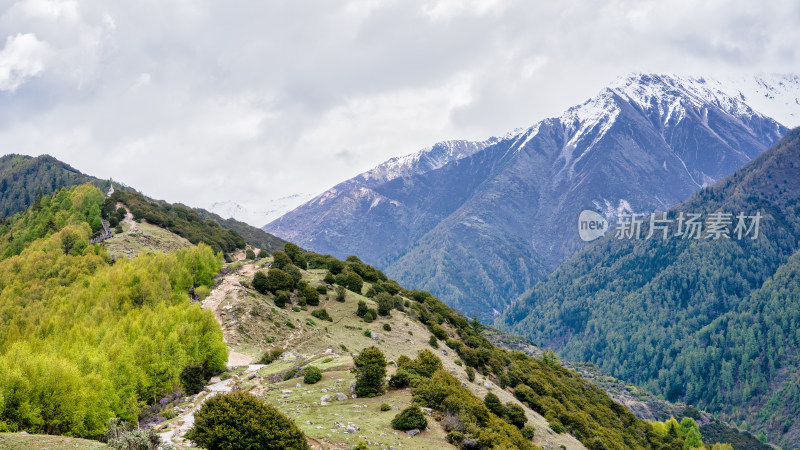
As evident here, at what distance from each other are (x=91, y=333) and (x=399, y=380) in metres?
31.7

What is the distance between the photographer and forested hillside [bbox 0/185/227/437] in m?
33.9

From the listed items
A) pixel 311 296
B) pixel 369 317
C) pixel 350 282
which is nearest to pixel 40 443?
pixel 369 317

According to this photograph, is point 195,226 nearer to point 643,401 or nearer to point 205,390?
point 205,390

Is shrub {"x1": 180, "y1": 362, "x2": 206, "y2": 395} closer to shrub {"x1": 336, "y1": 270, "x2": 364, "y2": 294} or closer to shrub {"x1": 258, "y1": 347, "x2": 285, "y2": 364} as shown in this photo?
shrub {"x1": 258, "y1": 347, "x2": 285, "y2": 364}

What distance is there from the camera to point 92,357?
3975cm

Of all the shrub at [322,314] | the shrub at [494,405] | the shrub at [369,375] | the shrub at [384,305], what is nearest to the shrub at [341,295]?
the shrub at [322,314]

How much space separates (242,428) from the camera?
24.0 meters

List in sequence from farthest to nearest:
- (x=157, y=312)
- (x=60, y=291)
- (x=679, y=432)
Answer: (x=679, y=432), (x=60, y=291), (x=157, y=312)

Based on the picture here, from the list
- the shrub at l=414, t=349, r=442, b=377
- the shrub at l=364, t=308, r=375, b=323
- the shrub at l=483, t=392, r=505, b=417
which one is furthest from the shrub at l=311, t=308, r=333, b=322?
the shrub at l=483, t=392, r=505, b=417

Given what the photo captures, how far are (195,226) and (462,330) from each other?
8844 cm

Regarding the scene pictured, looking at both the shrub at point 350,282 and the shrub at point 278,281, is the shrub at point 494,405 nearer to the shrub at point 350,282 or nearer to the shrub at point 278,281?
the shrub at point 278,281

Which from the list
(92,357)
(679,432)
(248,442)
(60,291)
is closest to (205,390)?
(92,357)

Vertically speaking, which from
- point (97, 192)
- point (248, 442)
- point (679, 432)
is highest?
point (97, 192)

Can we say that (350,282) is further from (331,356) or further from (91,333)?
(91,333)
